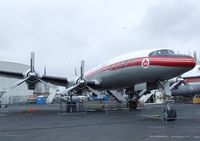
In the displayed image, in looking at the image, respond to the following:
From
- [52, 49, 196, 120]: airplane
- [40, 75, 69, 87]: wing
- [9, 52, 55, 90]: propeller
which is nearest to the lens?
[52, 49, 196, 120]: airplane

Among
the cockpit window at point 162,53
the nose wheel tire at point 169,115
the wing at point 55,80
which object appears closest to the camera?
the nose wheel tire at point 169,115

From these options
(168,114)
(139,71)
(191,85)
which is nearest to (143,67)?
(139,71)

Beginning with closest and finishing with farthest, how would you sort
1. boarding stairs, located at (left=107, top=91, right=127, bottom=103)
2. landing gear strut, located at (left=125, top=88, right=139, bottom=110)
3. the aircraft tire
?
1. landing gear strut, located at (left=125, top=88, right=139, bottom=110)
2. the aircraft tire
3. boarding stairs, located at (left=107, top=91, right=127, bottom=103)

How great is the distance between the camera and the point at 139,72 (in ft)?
63.3

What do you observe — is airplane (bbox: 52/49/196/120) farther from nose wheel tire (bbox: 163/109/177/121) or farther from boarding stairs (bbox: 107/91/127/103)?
boarding stairs (bbox: 107/91/127/103)

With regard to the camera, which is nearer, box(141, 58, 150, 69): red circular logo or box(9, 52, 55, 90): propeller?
box(141, 58, 150, 69): red circular logo

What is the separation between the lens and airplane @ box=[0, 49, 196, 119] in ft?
55.8

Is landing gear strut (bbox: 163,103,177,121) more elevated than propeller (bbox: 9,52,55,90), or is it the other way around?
propeller (bbox: 9,52,55,90)

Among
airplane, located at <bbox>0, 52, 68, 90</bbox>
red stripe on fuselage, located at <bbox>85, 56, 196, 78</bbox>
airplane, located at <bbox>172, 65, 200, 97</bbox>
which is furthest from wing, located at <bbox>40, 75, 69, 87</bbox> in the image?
airplane, located at <bbox>172, 65, 200, 97</bbox>

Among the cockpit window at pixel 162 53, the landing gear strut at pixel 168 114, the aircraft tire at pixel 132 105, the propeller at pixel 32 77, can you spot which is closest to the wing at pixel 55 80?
the propeller at pixel 32 77

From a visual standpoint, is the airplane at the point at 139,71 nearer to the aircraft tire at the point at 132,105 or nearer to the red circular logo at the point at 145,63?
the red circular logo at the point at 145,63

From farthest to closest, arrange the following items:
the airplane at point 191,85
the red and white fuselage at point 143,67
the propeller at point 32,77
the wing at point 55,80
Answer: the airplane at point 191,85
the wing at point 55,80
the propeller at point 32,77
the red and white fuselage at point 143,67

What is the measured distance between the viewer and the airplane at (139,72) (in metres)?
17.0

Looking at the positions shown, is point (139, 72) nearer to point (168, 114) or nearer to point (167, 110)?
point (167, 110)
